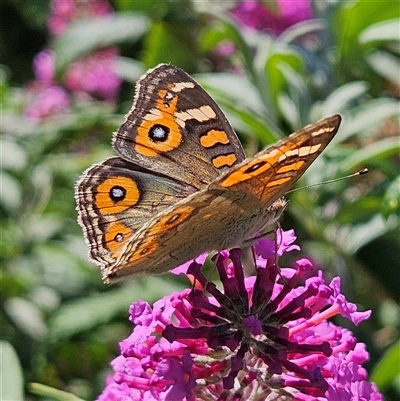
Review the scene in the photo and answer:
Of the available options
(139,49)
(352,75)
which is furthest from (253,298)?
(139,49)

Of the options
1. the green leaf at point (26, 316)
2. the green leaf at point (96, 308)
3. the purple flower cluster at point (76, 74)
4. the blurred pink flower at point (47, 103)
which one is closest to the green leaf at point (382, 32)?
the green leaf at point (96, 308)

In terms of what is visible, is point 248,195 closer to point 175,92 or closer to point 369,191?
point 175,92

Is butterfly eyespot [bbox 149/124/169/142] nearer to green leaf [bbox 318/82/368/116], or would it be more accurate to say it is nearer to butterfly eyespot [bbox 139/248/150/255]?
butterfly eyespot [bbox 139/248/150/255]

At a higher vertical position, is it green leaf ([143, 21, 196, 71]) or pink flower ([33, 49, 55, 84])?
green leaf ([143, 21, 196, 71])

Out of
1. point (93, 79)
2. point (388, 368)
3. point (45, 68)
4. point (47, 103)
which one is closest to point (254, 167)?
point (388, 368)

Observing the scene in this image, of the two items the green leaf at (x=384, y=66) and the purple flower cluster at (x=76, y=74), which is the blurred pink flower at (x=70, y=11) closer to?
the purple flower cluster at (x=76, y=74)

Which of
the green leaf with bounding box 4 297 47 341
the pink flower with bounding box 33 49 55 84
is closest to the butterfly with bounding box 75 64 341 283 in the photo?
the green leaf with bounding box 4 297 47 341

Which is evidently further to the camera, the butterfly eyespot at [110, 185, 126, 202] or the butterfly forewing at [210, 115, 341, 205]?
the butterfly eyespot at [110, 185, 126, 202]
